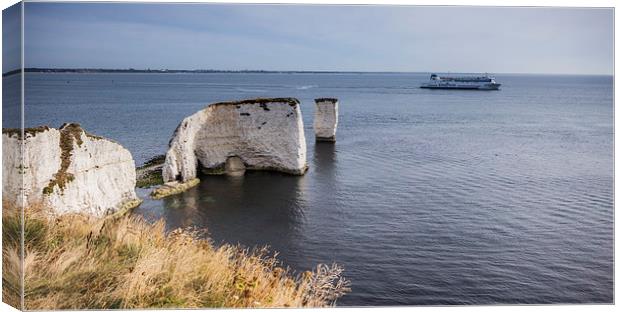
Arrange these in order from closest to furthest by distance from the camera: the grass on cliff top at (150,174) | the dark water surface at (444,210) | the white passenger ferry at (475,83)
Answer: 1. the dark water surface at (444,210)
2. the grass on cliff top at (150,174)
3. the white passenger ferry at (475,83)

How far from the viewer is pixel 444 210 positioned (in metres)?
21.7

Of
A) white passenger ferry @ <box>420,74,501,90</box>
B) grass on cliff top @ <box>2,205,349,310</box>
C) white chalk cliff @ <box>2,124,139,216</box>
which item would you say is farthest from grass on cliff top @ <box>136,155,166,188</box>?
white passenger ferry @ <box>420,74,501,90</box>

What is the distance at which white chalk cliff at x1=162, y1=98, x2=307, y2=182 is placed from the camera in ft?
95.4

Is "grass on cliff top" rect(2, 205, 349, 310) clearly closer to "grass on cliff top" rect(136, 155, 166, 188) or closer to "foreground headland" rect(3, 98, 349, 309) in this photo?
"foreground headland" rect(3, 98, 349, 309)

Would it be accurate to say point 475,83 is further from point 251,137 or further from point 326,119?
point 251,137

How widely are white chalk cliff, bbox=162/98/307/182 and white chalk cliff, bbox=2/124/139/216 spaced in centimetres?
637

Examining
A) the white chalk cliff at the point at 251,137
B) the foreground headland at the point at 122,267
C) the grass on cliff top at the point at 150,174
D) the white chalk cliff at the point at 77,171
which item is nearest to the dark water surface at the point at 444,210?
the white chalk cliff at the point at 251,137

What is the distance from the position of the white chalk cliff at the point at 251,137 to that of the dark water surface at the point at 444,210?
39.8 inches

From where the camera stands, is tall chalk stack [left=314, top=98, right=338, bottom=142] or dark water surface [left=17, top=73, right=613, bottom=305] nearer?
dark water surface [left=17, top=73, right=613, bottom=305]

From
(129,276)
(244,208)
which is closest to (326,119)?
(244,208)

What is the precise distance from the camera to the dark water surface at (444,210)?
1523 centimetres

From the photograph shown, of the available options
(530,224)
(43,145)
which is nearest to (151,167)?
(43,145)

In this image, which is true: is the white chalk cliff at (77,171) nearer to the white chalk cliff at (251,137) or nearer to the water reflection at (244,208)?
the water reflection at (244,208)

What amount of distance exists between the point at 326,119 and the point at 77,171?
2442cm
